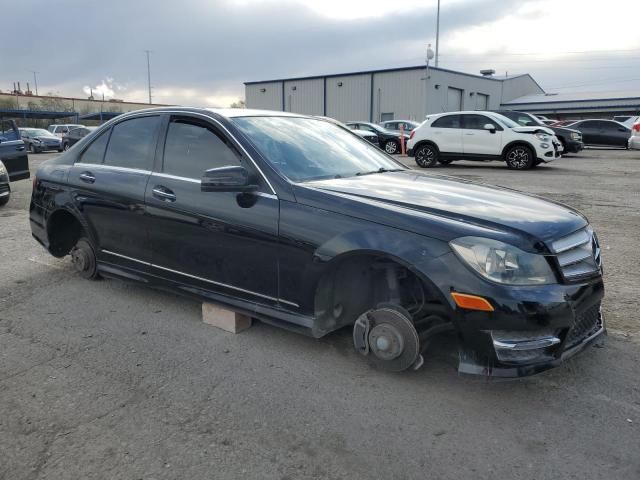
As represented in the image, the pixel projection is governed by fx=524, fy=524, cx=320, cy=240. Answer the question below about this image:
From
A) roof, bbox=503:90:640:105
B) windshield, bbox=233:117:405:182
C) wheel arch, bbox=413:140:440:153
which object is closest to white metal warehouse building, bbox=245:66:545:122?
roof, bbox=503:90:640:105

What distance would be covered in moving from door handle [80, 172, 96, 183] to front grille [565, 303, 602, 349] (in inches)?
150

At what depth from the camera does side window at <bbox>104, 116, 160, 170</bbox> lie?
4188mm

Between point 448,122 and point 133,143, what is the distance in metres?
12.9

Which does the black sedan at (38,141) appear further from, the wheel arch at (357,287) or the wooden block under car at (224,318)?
the wheel arch at (357,287)

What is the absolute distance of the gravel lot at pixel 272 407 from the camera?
7.95ft

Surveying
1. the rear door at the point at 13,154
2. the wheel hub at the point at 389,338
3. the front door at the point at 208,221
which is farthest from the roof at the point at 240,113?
the rear door at the point at 13,154

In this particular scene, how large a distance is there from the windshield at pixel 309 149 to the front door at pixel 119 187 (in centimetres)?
97

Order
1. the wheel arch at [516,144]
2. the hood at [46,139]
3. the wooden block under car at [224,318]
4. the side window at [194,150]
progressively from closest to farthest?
the side window at [194,150] < the wooden block under car at [224,318] < the wheel arch at [516,144] < the hood at [46,139]

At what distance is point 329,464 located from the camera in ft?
7.96

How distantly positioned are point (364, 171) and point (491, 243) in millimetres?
1482

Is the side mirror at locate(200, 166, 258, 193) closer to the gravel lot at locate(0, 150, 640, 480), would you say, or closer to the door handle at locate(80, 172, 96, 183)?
the gravel lot at locate(0, 150, 640, 480)

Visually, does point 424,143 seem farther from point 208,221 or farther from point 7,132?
point 208,221

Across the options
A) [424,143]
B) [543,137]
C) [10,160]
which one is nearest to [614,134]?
[543,137]

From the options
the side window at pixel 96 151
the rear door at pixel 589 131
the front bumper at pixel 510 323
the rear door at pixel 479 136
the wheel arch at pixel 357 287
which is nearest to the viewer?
the front bumper at pixel 510 323
